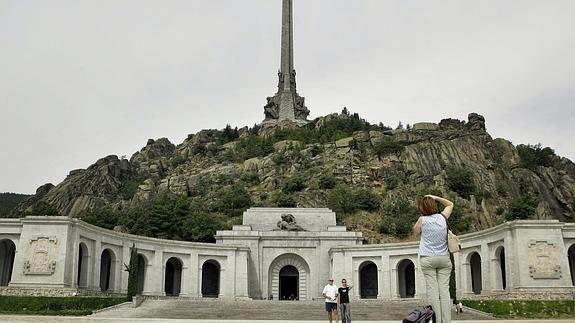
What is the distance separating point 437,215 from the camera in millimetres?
8688

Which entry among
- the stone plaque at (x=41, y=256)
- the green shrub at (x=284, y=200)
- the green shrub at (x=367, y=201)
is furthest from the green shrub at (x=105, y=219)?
the stone plaque at (x=41, y=256)

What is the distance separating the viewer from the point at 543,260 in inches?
1519

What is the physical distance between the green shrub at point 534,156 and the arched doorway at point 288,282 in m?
45.4

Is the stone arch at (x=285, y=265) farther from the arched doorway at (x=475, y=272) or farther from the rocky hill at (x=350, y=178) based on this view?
the arched doorway at (x=475, y=272)

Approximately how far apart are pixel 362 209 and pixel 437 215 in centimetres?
6505

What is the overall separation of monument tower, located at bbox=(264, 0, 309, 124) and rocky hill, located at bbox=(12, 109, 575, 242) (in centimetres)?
261

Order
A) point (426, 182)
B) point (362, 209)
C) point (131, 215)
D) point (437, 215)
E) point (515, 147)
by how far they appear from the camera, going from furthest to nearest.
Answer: point (515, 147)
point (426, 182)
point (362, 209)
point (131, 215)
point (437, 215)

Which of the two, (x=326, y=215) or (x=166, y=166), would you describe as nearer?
(x=326, y=215)

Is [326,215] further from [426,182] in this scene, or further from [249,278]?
[426,182]

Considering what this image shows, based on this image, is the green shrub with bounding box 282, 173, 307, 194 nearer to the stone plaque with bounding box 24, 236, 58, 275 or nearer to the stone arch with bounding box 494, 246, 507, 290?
the stone arch with bounding box 494, 246, 507, 290

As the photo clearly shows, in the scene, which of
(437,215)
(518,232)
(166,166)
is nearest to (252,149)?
(166,166)

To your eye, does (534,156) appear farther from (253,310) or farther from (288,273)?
(253,310)

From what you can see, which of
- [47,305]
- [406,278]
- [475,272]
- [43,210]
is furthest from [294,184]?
[47,305]

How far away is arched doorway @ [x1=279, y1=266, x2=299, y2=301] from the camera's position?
54.1 meters
